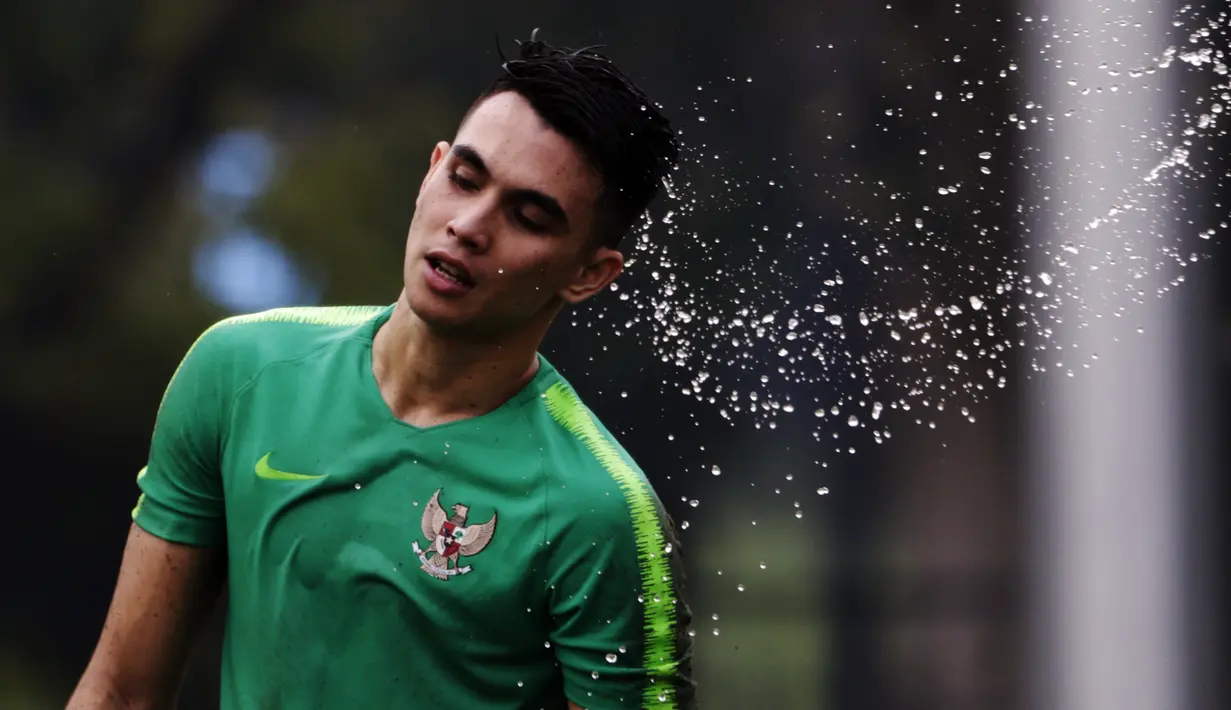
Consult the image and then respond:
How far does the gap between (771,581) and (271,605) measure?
376 centimetres

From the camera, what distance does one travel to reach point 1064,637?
691 cm

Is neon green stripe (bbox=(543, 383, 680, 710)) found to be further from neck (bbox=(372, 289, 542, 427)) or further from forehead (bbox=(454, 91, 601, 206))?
forehead (bbox=(454, 91, 601, 206))

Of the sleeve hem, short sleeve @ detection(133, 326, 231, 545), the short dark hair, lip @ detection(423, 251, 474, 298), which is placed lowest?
the sleeve hem

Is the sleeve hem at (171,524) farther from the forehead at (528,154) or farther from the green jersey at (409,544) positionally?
the forehead at (528,154)

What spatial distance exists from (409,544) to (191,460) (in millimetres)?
402

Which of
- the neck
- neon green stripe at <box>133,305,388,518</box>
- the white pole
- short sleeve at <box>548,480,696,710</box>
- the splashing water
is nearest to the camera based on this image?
short sleeve at <box>548,480,696,710</box>

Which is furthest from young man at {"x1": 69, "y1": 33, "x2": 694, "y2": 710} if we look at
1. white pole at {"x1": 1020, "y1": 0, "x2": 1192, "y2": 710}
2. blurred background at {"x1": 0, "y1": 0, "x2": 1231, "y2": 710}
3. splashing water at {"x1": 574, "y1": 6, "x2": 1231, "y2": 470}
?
white pole at {"x1": 1020, "y1": 0, "x2": 1192, "y2": 710}

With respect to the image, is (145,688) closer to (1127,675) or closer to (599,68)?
(599,68)

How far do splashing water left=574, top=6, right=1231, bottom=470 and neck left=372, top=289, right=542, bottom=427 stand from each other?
3.07 meters

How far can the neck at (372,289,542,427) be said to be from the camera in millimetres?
2375

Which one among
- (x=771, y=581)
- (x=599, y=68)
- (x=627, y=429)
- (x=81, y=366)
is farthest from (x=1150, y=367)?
Answer: (x=599, y=68)

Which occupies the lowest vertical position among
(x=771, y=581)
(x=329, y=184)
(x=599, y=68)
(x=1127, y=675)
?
(x=1127, y=675)

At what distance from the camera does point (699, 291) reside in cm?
588

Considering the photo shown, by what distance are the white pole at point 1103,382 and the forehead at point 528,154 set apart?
16.0ft
